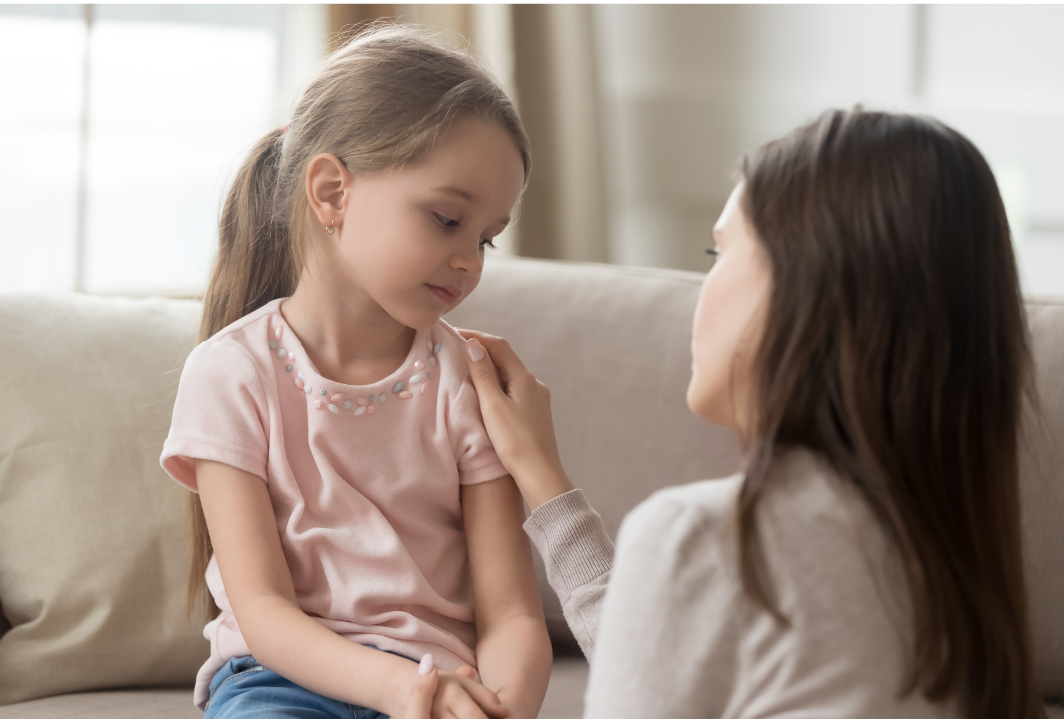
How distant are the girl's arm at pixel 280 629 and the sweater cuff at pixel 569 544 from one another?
0.50 feet

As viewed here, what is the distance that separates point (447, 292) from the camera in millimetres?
990

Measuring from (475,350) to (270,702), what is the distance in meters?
0.41

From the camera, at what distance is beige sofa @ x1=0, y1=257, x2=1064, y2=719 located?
1191 mm

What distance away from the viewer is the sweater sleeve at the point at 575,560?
949 mm

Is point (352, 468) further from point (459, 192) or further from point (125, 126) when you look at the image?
point (125, 126)

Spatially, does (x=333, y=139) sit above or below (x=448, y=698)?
above

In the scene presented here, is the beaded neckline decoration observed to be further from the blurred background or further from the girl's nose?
the blurred background

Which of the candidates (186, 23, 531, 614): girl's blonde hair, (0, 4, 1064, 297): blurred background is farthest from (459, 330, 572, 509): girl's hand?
(0, 4, 1064, 297): blurred background

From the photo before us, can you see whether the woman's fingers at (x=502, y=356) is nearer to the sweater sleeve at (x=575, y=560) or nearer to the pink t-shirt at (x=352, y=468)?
the pink t-shirt at (x=352, y=468)

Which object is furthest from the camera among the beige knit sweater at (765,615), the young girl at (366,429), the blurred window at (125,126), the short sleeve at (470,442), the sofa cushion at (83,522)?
the blurred window at (125,126)

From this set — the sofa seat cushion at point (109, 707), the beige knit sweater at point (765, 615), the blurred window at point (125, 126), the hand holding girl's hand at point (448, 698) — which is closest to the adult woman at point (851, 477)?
the beige knit sweater at point (765, 615)

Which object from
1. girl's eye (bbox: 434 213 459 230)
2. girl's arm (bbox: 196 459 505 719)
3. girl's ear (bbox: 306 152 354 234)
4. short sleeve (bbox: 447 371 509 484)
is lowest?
girl's arm (bbox: 196 459 505 719)

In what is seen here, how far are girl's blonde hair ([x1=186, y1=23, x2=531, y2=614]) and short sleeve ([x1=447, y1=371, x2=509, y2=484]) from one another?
24 cm

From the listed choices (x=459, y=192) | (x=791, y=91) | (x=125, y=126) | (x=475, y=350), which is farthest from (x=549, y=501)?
(x=791, y=91)
